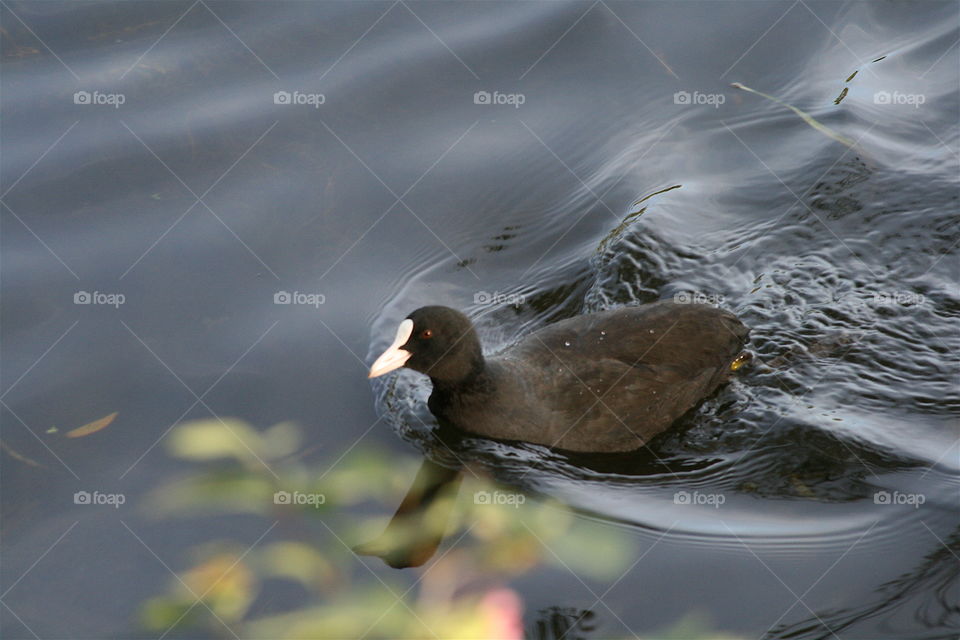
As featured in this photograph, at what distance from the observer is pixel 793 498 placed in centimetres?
516

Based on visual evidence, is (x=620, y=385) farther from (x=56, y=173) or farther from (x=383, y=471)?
(x=56, y=173)

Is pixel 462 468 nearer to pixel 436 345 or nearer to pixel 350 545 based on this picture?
pixel 436 345

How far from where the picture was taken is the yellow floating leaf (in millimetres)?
5473

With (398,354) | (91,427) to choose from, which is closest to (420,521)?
(398,354)

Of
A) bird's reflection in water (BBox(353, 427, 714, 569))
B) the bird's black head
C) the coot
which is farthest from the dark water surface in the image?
the bird's black head

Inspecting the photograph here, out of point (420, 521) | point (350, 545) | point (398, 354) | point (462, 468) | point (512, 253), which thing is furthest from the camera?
point (512, 253)

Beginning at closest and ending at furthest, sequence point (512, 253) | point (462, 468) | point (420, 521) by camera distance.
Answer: point (420, 521) < point (462, 468) < point (512, 253)

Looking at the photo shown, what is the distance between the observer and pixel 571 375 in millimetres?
5488

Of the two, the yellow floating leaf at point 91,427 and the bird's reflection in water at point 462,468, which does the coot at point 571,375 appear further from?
the yellow floating leaf at point 91,427

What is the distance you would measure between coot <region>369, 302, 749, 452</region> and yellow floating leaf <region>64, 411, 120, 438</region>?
1.46 metres

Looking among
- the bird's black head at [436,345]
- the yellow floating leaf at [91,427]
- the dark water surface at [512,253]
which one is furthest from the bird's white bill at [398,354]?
the yellow floating leaf at [91,427]

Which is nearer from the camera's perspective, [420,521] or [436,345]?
[420,521]

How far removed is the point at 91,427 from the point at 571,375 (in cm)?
244

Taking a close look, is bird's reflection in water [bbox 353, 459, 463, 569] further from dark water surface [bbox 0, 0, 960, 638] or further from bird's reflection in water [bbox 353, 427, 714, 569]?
dark water surface [bbox 0, 0, 960, 638]
